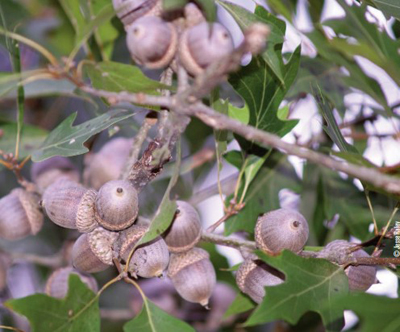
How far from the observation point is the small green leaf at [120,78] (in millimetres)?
1244

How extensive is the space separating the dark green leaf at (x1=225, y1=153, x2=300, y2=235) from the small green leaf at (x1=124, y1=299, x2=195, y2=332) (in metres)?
0.28

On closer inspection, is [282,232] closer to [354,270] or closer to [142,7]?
[354,270]

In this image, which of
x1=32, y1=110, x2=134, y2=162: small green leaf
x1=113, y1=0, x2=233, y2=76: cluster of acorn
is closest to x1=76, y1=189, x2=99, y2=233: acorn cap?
x1=32, y1=110, x2=134, y2=162: small green leaf

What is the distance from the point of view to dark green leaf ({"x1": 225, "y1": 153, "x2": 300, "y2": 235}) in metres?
1.49

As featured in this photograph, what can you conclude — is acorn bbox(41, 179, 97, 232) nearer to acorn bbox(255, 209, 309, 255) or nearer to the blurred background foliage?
the blurred background foliage

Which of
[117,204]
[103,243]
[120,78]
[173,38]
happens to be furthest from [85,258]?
[173,38]

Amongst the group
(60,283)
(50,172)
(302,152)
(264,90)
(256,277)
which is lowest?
(60,283)

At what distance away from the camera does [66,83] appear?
183 cm

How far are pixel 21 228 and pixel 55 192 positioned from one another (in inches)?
10.6

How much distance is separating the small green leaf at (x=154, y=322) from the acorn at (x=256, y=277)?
0.15 m

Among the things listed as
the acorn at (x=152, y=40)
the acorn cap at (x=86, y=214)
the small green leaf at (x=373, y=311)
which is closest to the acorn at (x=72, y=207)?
the acorn cap at (x=86, y=214)

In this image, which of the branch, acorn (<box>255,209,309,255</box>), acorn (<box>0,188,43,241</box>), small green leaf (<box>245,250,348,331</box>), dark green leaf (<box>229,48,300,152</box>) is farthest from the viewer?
acorn (<box>0,188,43,241</box>)

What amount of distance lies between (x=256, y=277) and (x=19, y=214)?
645 mm

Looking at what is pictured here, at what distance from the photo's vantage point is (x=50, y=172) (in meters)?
1.71
